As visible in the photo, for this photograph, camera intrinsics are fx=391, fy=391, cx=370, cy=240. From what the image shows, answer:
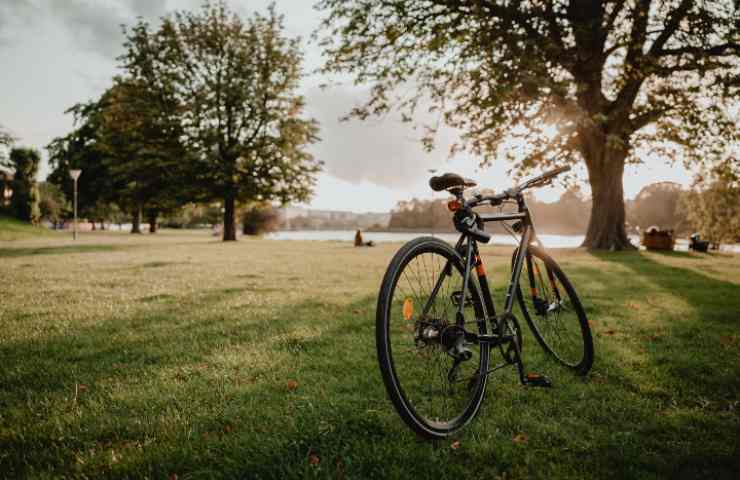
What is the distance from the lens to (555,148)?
16484mm

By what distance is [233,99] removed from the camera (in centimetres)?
2572

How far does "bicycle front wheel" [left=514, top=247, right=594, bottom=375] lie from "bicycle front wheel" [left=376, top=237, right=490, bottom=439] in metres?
1.01

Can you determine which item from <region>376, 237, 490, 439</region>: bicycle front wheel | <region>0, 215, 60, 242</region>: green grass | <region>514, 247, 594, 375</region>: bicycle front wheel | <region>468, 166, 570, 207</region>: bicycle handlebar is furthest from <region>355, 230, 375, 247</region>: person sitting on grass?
<region>376, 237, 490, 439</region>: bicycle front wheel

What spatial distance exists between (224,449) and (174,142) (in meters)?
27.5

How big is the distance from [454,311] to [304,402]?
1.23 metres

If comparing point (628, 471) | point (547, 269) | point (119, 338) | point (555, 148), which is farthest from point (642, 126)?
point (119, 338)

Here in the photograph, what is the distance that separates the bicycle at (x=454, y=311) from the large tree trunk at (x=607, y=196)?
52.9 feet

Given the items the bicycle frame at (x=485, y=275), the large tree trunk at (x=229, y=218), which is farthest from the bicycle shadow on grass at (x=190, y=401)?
the large tree trunk at (x=229, y=218)

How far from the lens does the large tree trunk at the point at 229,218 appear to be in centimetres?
2739

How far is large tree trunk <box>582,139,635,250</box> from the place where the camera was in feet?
55.6

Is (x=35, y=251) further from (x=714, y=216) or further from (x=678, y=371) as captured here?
(x=714, y=216)

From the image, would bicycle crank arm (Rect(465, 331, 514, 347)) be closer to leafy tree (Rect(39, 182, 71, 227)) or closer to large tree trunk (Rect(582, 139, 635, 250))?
large tree trunk (Rect(582, 139, 635, 250))

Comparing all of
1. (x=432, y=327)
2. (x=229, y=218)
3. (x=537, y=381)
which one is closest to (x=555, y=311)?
(x=537, y=381)

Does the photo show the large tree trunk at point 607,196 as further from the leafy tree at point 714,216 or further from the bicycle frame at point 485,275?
the leafy tree at point 714,216
